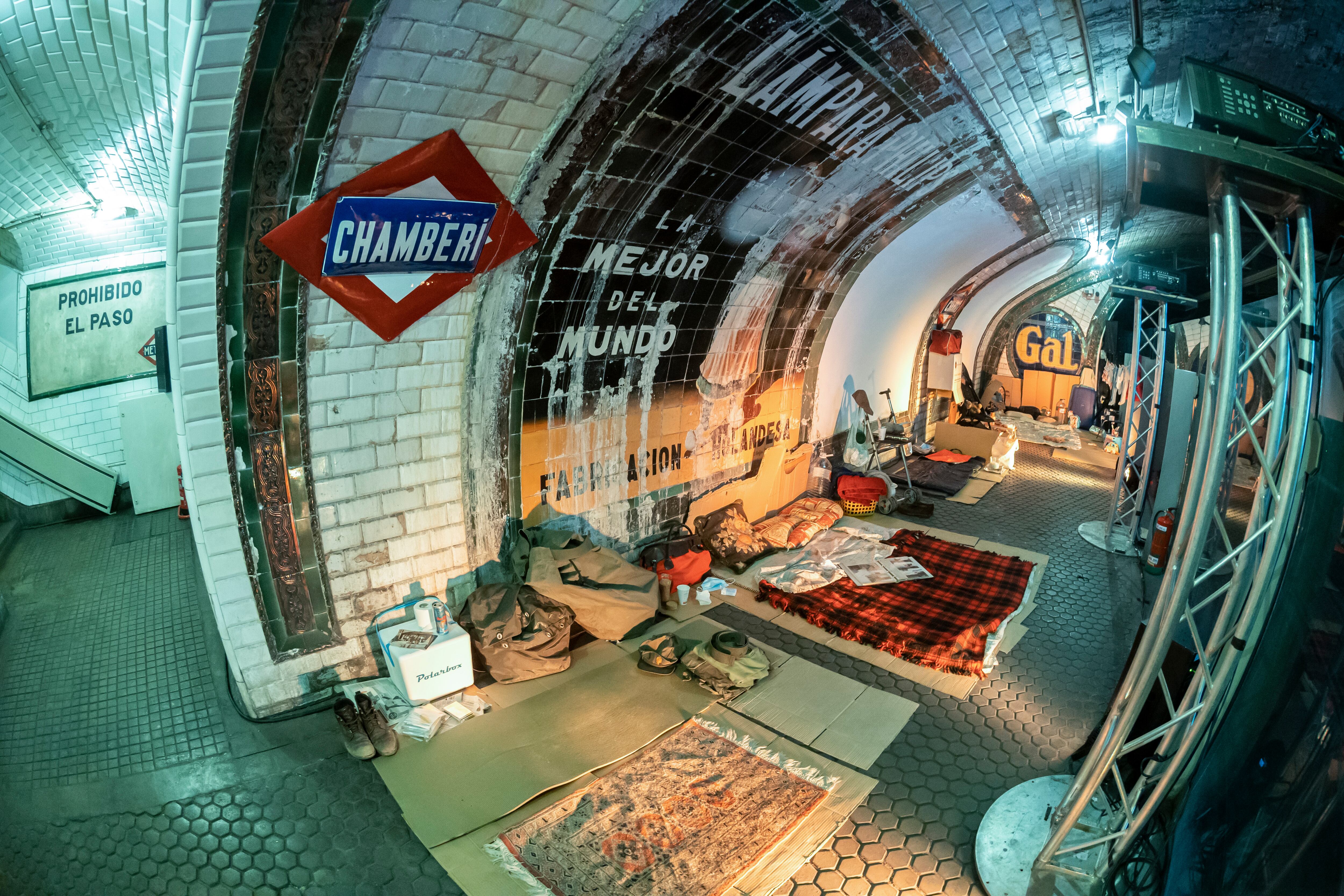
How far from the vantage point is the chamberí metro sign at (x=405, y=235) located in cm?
354

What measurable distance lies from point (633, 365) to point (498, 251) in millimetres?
1901

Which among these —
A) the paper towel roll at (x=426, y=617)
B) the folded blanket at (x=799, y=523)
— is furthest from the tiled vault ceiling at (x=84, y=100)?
the folded blanket at (x=799, y=523)

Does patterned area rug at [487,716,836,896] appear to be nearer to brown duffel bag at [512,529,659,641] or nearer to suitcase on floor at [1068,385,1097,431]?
brown duffel bag at [512,529,659,641]

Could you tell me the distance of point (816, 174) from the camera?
5.75 meters

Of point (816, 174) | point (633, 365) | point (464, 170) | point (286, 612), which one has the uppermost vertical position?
point (816, 174)

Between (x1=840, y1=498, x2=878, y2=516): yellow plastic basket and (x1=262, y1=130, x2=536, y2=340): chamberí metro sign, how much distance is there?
18.0 ft

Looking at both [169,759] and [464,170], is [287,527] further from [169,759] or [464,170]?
[464,170]

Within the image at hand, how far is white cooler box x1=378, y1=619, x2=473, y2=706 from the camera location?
13.8 ft

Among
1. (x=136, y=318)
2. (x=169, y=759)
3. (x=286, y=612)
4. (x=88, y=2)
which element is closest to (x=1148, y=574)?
(x=286, y=612)

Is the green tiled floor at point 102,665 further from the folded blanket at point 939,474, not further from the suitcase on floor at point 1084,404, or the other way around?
the suitcase on floor at point 1084,404

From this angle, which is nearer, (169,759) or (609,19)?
(609,19)

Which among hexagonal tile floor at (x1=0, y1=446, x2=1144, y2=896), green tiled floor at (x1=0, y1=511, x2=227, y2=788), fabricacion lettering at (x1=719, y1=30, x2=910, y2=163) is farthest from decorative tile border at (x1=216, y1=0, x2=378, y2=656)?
fabricacion lettering at (x1=719, y1=30, x2=910, y2=163)

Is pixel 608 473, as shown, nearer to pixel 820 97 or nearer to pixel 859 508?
pixel 820 97

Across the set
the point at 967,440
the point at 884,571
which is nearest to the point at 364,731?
the point at 884,571
